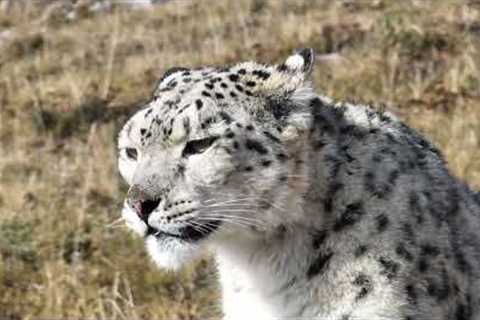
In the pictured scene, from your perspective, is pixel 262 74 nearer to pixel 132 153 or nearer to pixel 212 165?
pixel 212 165

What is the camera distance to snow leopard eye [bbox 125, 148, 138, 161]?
5.12 m

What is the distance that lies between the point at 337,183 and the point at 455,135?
4825mm

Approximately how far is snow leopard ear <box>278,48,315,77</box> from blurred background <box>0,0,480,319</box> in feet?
6.67

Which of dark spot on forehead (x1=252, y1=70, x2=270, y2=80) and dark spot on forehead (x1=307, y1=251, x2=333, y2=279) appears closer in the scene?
dark spot on forehead (x1=307, y1=251, x2=333, y2=279)

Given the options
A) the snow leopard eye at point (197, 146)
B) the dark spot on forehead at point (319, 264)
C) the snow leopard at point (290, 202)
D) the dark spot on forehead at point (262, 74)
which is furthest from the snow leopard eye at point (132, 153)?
the dark spot on forehead at point (319, 264)

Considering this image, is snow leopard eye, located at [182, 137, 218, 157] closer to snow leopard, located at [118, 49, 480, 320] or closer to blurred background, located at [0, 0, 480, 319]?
snow leopard, located at [118, 49, 480, 320]

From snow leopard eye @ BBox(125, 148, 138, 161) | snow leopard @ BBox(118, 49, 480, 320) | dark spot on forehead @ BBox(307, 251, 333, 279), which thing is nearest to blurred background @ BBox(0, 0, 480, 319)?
snow leopard eye @ BBox(125, 148, 138, 161)

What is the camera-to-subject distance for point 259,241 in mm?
5121

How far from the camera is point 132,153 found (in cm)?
514

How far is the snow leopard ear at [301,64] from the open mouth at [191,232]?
2.40 feet

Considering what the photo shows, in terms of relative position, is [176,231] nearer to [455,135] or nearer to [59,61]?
[455,135]

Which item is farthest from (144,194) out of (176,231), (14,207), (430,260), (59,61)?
(59,61)

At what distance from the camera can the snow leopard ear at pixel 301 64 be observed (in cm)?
520

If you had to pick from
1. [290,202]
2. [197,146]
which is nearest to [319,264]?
[290,202]
